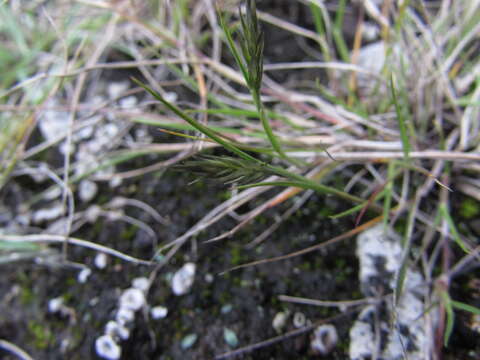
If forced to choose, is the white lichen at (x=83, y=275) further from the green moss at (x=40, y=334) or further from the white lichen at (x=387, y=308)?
the white lichen at (x=387, y=308)

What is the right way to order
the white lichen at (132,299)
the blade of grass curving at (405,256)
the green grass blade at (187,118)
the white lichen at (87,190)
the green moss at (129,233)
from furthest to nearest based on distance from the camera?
1. the white lichen at (87,190)
2. the green moss at (129,233)
3. the white lichen at (132,299)
4. the blade of grass curving at (405,256)
5. the green grass blade at (187,118)

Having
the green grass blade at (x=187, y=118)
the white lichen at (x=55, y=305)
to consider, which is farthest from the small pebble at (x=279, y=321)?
the white lichen at (x=55, y=305)

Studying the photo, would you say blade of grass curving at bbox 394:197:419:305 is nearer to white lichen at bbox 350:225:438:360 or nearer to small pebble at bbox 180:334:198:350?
white lichen at bbox 350:225:438:360

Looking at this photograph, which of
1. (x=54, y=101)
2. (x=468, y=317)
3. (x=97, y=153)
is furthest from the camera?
(x=54, y=101)

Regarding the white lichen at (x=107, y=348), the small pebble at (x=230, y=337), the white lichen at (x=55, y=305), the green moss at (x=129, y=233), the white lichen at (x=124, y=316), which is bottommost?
the white lichen at (x=55, y=305)

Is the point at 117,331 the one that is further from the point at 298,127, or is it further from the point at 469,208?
the point at 469,208

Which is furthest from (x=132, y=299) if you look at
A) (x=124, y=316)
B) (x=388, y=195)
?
(x=388, y=195)

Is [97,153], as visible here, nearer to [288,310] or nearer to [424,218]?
[288,310]

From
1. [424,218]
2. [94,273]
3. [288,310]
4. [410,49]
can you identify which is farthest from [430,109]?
[94,273]
